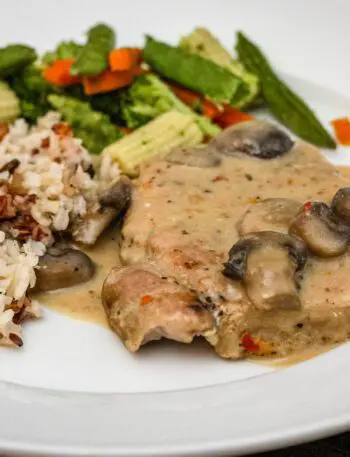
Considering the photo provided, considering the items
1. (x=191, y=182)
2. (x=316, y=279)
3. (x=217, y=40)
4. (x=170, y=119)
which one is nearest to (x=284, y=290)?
(x=316, y=279)

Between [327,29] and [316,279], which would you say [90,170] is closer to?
[316,279]

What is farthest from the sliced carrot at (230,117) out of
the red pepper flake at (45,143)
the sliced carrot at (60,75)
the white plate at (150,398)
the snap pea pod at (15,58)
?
the white plate at (150,398)

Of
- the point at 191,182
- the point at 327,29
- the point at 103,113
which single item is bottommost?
the point at 103,113

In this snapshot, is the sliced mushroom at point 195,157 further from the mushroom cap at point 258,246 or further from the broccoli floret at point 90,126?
the mushroom cap at point 258,246

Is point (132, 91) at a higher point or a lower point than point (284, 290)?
lower

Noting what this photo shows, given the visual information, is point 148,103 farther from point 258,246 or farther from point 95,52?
point 258,246

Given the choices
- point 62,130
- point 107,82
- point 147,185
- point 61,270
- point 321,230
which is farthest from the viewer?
point 107,82

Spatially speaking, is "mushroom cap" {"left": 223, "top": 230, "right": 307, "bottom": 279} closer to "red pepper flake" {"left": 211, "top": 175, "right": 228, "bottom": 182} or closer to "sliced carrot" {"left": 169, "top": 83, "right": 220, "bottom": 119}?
"red pepper flake" {"left": 211, "top": 175, "right": 228, "bottom": 182}

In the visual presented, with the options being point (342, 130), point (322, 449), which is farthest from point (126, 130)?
point (322, 449)
